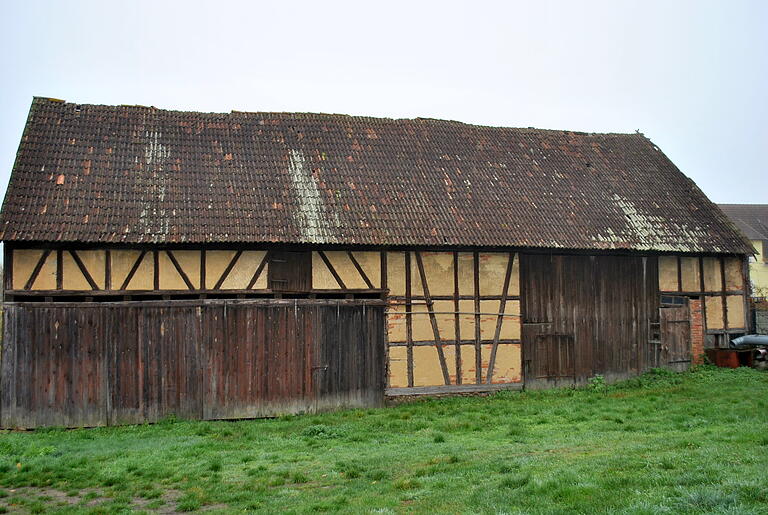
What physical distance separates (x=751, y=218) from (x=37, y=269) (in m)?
63.8

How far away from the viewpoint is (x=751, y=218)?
65.5 m

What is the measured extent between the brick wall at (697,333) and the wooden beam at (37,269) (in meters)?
16.2

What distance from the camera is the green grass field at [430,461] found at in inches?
306

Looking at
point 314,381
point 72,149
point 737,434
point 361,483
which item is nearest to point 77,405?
point 314,381

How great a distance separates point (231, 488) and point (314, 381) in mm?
7123

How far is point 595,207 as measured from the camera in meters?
20.2

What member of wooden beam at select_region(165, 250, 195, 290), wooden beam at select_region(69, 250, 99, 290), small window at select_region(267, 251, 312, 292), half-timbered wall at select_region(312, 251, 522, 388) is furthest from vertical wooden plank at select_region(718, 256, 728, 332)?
wooden beam at select_region(69, 250, 99, 290)

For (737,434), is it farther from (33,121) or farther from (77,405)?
(33,121)

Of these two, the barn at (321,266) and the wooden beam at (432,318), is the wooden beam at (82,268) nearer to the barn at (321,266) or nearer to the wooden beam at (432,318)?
the barn at (321,266)

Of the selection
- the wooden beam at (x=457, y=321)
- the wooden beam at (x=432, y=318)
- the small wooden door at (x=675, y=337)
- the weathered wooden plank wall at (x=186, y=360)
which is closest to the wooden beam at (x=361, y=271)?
the weathered wooden plank wall at (x=186, y=360)

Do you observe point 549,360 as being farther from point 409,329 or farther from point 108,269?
point 108,269

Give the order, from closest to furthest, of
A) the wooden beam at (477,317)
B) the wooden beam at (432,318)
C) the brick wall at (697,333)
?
the wooden beam at (432,318) → the wooden beam at (477,317) → the brick wall at (697,333)

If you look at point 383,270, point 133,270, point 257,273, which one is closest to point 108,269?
point 133,270

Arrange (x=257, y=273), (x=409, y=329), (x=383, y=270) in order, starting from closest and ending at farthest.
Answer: (x=257, y=273)
(x=383, y=270)
(x=409, y=329)
